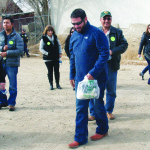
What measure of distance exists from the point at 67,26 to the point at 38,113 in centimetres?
1806

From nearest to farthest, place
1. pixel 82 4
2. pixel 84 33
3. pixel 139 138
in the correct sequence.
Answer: pixel 84 33 → pixel 139 138 → pixel 82 4

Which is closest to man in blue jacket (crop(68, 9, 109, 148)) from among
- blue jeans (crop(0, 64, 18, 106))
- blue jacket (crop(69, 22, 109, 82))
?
blue jacket (crop(69, 22, 109, 82))

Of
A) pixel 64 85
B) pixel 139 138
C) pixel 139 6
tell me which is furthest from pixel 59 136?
pixel 139 6

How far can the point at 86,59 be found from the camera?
395cm

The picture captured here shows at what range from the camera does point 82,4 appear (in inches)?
858

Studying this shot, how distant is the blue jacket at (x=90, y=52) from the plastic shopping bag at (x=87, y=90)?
0.13m

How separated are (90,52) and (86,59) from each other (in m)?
0.12

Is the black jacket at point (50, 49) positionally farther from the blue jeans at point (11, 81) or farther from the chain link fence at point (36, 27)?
the chain link fence at point (36, 27)

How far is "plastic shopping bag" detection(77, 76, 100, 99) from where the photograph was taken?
3803 mm

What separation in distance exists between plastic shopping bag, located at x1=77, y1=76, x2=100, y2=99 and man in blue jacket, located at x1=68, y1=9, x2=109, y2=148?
0.28ft

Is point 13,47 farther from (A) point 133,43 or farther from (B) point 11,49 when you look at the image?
(A) point 133,43

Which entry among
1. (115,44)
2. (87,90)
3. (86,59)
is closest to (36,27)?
(115,44)

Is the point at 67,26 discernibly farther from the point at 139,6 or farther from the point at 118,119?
the point at 118,119

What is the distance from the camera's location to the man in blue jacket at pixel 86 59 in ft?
12.6
